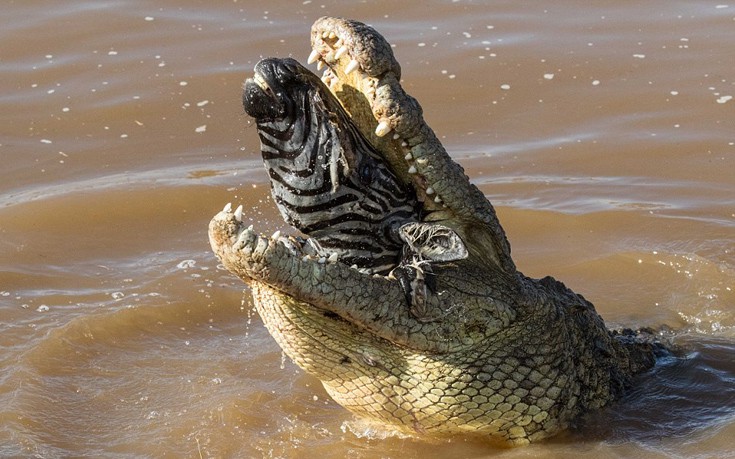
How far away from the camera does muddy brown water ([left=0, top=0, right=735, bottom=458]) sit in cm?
511

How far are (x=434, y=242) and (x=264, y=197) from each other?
4.01 metres

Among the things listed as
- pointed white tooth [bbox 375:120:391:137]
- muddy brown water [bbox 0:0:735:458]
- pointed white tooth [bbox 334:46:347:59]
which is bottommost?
muddy brown water [bbox 0:0:735:458]

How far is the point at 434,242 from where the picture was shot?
3979 millimetres

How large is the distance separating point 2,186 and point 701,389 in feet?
17.5

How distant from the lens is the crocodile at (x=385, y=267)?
12.0ft

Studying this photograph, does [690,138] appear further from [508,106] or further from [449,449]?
[449,449]

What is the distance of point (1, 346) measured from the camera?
19.1 ft

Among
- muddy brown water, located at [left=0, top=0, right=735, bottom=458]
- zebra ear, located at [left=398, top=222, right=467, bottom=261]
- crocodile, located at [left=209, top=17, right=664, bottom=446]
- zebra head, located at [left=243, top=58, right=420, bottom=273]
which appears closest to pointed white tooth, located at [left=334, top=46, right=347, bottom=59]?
crocodile, located at [left=209, top=17, right=664, bottom=446]

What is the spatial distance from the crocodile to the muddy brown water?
382 millimetres

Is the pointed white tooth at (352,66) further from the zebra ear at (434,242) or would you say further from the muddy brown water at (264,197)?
the muddy brown water at (264,197)

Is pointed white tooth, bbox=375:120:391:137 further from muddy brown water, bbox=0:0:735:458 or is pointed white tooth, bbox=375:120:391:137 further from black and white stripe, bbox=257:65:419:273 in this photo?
muddy brown water, bbox=0:0:735:458

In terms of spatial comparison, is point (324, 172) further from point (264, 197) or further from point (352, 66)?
point (264, 197)

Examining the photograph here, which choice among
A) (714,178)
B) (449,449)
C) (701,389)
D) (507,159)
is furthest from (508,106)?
(449,449)

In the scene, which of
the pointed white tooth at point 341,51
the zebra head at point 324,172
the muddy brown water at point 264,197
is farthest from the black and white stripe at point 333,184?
the muddy brown water at point 264,197
